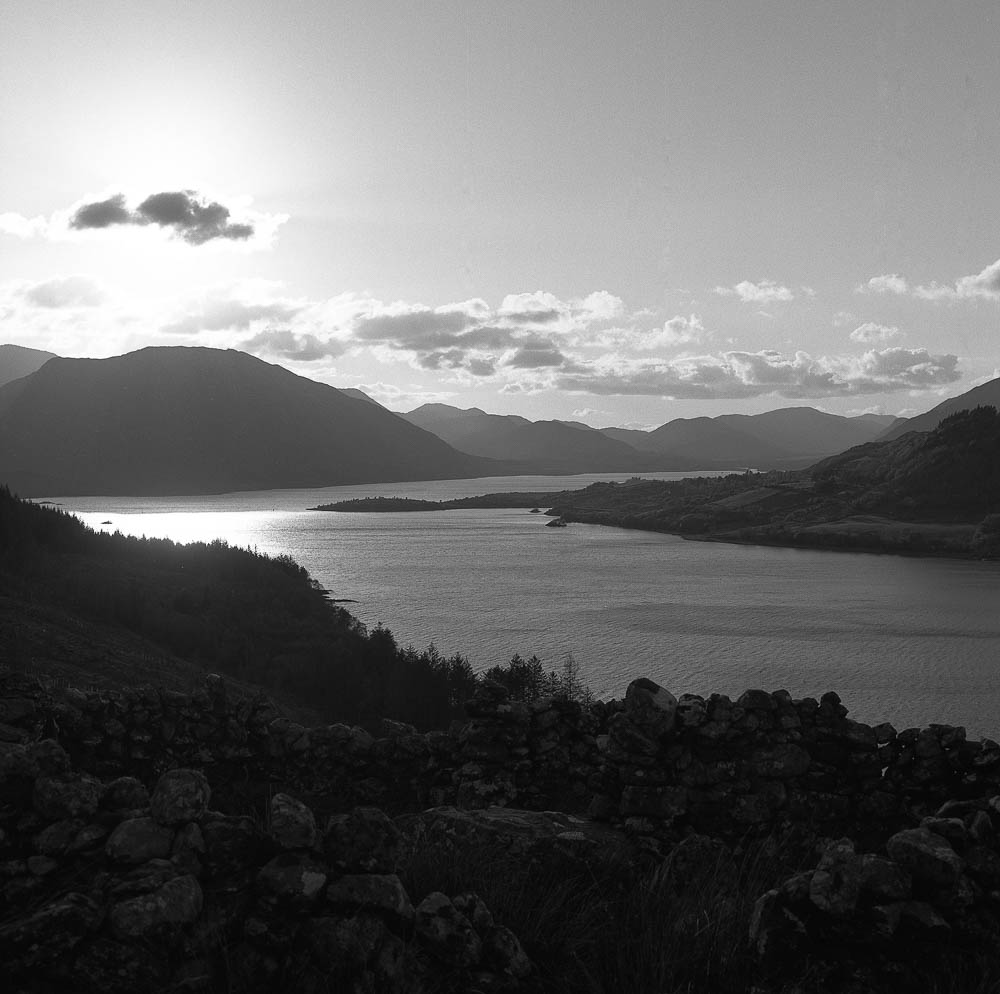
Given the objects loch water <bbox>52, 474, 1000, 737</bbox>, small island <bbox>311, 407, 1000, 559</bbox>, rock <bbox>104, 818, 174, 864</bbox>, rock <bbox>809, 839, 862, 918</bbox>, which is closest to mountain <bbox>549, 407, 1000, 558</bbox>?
small island <bbox>311, 407, 1000, 559</bbox>

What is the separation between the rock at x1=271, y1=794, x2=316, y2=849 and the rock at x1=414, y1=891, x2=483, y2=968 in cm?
72

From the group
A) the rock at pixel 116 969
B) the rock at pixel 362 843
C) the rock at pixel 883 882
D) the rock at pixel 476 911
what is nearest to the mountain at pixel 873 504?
the rock at pixel 883 882

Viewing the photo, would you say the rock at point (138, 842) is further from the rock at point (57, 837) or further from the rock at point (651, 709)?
the rock at point (651, 709)

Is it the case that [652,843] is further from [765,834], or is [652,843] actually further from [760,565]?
[760,565]

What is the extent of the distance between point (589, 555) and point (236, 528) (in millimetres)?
62464

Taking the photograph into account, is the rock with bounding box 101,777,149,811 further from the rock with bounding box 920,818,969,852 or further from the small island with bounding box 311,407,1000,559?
the small island with bounding box 311,407,1000,559

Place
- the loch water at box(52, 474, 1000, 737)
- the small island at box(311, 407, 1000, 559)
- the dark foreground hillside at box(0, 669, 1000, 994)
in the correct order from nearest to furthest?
the dark foreground hillside at box(0, 669, 1000, 994)
the loch water at box(52, 474, 1000, 737)
the small island at box(311, 407, 1000, 559)

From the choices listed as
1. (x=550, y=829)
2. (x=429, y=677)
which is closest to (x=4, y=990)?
(x=550, y=829)

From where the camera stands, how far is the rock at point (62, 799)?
4.68 m

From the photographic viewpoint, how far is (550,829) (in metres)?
7.18

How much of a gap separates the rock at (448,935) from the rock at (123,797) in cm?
186

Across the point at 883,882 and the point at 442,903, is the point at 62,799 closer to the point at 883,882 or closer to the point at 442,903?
the point at 442,903

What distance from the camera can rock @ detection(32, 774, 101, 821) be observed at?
4.68 m

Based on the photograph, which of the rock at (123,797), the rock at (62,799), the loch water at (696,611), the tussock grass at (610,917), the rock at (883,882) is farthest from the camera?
the loch water at (696,611)
